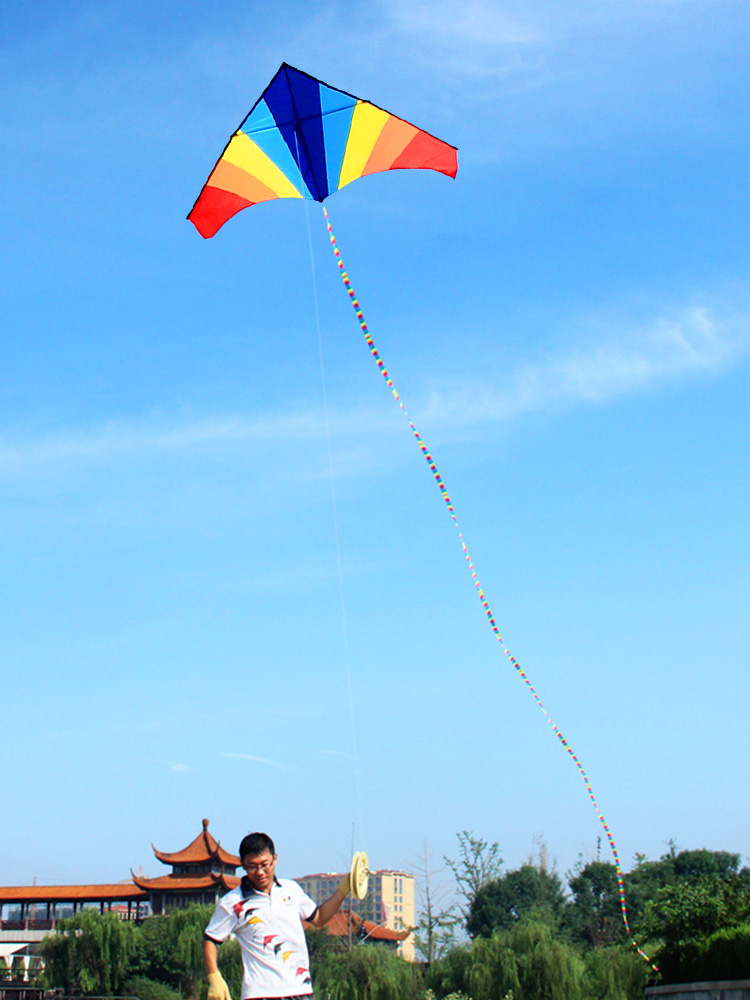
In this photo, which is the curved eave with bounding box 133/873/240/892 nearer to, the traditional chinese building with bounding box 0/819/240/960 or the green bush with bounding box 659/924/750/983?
the traditional chinese building with bounding box 0/819/240/960

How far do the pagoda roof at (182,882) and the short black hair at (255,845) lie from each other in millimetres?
34074

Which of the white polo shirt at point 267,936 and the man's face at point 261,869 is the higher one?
the man's face at point 261,869

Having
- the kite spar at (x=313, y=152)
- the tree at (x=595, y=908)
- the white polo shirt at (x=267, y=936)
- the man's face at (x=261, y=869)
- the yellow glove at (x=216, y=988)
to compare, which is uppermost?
the kite spar at (x=313, y=152)

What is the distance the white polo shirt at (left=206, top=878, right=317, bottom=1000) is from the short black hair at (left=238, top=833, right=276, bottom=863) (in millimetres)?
132

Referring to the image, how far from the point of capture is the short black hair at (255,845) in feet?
12.3

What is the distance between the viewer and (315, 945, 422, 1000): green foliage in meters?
25.4

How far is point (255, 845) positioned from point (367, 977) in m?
24.9

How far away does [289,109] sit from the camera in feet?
27.1

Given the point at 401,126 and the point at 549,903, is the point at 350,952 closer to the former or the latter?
the point at 549,903

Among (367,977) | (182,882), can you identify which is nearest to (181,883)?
(182,882)

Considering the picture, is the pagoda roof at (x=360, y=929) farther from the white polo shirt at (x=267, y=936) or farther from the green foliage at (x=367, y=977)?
the white polo shirt at (x=267, y=936)

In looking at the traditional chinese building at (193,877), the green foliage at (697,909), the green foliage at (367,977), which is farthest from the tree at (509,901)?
the green foliage at (697,909)

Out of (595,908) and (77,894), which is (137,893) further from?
(595,908)

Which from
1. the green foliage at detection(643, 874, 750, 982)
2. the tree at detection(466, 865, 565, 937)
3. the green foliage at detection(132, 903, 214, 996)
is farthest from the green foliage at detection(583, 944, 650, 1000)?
the tree at detection(466, 865, 565, 937)
